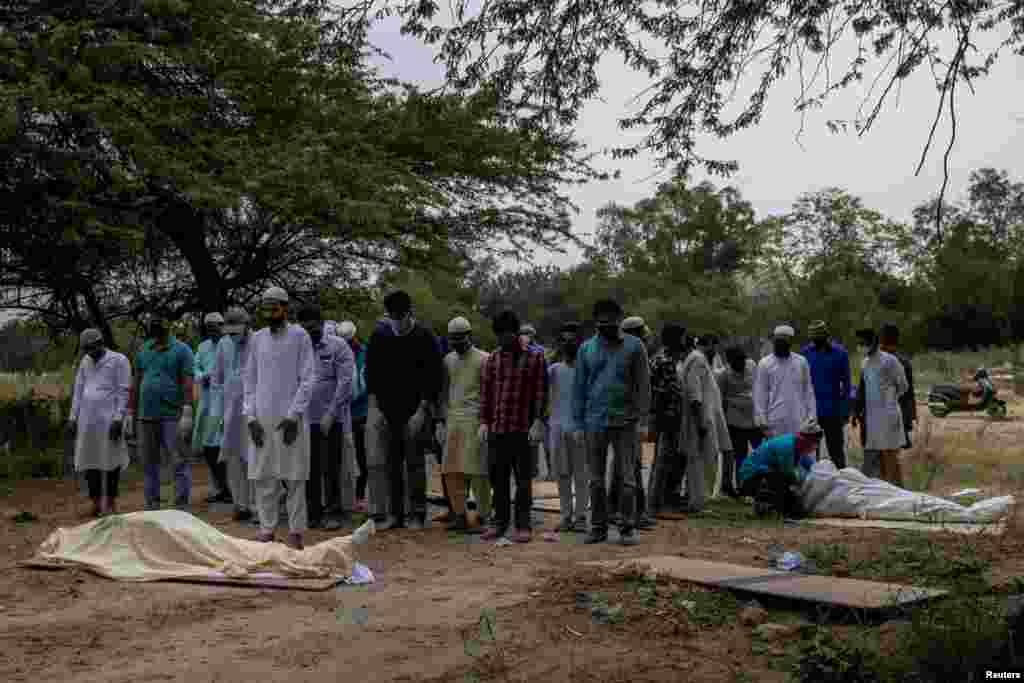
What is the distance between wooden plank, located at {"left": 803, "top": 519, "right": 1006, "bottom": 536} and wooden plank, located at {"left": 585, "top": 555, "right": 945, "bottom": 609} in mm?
2567

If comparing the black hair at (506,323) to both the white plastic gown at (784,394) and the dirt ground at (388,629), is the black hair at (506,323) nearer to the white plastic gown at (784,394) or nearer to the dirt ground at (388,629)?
the dirt ground at (388,629)

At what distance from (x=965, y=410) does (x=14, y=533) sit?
18.4m

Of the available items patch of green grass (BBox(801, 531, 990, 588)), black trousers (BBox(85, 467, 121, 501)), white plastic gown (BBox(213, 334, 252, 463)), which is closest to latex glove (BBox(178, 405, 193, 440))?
white plastic gown (BBox(213, 334, 252, 463))

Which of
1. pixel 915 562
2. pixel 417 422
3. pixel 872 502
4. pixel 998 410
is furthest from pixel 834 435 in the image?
pixel 998 410

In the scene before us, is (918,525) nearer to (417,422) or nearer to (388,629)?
(417,422)

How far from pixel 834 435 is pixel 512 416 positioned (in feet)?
14.6

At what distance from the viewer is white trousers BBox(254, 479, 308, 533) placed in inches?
332

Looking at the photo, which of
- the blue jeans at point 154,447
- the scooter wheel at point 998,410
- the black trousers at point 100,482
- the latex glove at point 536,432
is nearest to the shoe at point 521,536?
the latex glove at point 536,432

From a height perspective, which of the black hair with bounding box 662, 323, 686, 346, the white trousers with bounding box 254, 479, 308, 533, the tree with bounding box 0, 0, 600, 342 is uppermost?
the tree with bounding box 0, 0, 600, 342

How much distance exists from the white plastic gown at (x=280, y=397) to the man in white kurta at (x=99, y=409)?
2564mm

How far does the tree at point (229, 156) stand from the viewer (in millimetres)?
14453

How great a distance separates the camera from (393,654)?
5465 millimetres

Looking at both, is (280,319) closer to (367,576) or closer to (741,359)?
(367,576)

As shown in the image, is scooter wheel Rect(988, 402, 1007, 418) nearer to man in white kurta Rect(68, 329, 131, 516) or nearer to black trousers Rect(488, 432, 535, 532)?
black trousers Rect(488, 432, 535, 532)
